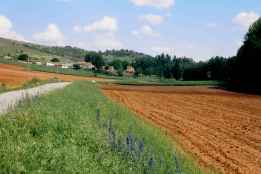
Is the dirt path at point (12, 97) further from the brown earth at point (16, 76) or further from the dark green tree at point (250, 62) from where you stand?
the dark green tree at point (250, 62)

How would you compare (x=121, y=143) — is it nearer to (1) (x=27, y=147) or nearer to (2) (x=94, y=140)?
(2) (x=94, y=140)

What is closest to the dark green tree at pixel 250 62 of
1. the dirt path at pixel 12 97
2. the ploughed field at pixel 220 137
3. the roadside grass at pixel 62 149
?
the ploughed field at pixel 220 137

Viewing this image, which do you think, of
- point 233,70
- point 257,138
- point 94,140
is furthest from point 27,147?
point 233,70

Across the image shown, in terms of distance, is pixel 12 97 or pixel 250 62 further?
pixel 250 62

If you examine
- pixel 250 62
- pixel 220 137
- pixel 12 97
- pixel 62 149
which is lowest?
pixel 220 137

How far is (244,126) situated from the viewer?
25.2m

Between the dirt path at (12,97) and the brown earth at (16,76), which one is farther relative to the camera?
the brown earth at (16,76)

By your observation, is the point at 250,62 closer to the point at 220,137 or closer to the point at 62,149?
the point at 220,137

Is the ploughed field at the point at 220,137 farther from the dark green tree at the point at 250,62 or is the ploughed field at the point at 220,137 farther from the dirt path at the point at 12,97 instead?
the dark green tree at the point at 250,62

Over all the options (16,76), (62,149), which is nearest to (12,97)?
(62,149)

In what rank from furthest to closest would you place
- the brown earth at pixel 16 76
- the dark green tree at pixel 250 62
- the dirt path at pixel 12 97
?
the dark green tree at pixel 250 62
the brown earth at pixel 16 76
the dirt path at pixel 12 97

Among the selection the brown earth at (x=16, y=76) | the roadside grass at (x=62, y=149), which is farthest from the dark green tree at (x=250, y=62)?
the roadside grass at (x=62, y=149)

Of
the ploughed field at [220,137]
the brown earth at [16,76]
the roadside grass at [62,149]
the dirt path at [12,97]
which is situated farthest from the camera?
→ the brown earth at [16,76]

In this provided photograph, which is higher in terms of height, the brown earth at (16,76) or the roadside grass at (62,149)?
the roadside grass at (62,149)
